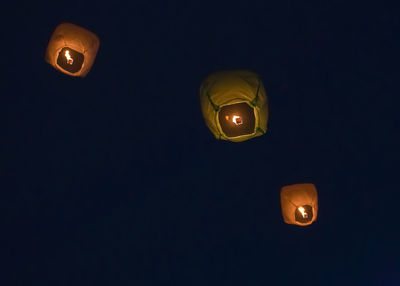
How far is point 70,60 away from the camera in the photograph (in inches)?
166

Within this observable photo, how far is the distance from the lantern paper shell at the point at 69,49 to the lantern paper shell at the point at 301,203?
3195 millimetres

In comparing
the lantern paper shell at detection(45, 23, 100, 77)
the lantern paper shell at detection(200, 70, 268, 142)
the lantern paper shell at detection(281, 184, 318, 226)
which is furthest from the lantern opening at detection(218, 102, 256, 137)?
the lantern paper shell at detection(281, 184, 318, 226)

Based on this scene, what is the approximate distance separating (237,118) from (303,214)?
8.23ft

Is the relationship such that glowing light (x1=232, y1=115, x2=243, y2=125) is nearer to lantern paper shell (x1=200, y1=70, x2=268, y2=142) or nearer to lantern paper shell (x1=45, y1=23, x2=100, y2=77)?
lantern paper shell (x1=200, y1=70, x2=268, y2=142)

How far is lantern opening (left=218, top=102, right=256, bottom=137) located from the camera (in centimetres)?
341

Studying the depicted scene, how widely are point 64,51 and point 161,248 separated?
498 cm

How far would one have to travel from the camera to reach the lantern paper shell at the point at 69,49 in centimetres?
418

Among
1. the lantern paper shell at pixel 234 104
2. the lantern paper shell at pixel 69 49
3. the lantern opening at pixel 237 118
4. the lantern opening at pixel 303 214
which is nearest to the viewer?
the lantern paper shell at pixel 234 104

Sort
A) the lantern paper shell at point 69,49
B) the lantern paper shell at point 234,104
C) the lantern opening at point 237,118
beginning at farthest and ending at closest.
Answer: the lantern paper shell at point 69,49 → the lantern opening at point 237,118 → the lantern paper shell at point 234,104

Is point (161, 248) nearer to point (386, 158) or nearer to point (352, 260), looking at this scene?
point (352, 260)

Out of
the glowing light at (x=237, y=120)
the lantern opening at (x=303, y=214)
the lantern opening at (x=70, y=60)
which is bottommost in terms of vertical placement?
the lantern opening at (x=303, y=214)

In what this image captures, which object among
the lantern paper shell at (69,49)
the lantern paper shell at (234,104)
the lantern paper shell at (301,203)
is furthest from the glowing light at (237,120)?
the lantern paper shell at (301,203)

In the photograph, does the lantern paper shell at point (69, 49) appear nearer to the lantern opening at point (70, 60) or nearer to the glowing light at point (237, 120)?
the lantern opening at point (70, 60)

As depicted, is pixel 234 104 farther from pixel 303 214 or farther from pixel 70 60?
pixel 303 214
